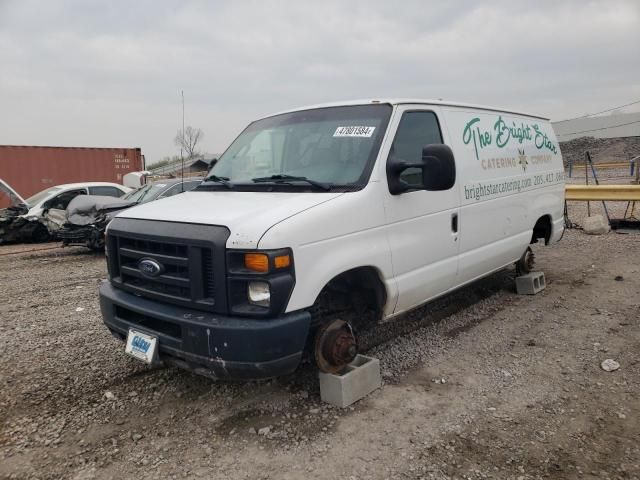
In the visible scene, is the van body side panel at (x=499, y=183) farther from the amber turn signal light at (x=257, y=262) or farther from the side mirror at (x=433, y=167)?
the amber turn signal light at (x=257, y=262)

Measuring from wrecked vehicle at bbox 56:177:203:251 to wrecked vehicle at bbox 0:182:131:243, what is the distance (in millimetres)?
2082

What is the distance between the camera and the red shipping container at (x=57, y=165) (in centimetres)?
1623

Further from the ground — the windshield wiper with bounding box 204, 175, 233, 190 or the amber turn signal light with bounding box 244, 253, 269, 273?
the windshield wiper with bounding box 204, 175, 233, 190

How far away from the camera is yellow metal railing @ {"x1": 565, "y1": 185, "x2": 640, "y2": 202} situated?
8672mm

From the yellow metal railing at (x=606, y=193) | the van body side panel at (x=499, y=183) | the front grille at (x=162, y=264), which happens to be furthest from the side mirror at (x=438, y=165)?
the yellow metal railing at (x=606, y=193)

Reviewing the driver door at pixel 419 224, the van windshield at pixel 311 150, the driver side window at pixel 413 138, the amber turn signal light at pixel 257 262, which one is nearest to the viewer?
the amber turn signal light at pixel 257 262

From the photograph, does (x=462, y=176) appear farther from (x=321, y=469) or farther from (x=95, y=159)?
(x=95, y=159)

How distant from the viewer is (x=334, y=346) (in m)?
3.38

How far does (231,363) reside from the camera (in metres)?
2.91

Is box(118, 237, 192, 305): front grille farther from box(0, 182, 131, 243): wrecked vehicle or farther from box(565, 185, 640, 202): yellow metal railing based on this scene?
box(0, 182, 131, 243): wrecked vehicle

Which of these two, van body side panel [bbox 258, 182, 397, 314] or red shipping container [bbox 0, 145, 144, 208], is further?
red shipping container [bbox 0, 145, 144, 208]

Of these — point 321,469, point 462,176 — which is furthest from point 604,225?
point 321,469

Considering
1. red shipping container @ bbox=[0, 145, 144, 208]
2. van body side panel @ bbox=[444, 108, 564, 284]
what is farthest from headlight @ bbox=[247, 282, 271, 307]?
red shipping container @ bbox=[0, 145, 144, 208]

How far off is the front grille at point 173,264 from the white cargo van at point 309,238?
1 centimetres
